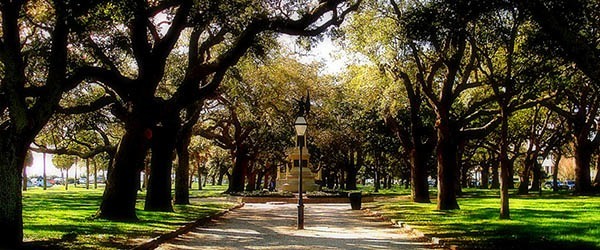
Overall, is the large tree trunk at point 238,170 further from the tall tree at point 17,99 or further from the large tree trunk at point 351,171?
the tall tree at point 17,99

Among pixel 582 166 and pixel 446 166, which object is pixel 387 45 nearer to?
pixel 446 166

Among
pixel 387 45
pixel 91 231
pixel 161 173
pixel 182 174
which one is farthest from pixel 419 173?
pixel 91 231

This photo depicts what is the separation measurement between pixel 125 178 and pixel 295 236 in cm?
545

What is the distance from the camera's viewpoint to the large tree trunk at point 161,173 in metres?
23.8

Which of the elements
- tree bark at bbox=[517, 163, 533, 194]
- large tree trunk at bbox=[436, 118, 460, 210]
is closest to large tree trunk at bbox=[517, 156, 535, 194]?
tree bark at bbox=[517, 163, 533, 194]

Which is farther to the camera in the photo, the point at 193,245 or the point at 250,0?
the point at 250,0

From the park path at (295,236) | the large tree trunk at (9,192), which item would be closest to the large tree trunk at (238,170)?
the park path at (295,236)

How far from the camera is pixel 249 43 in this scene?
1808cm

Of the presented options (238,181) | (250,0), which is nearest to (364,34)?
(250,0)

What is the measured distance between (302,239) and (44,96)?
Result: 6.80 m

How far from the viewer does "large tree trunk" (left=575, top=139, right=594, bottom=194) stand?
38438mm

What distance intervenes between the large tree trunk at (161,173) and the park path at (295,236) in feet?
8.53

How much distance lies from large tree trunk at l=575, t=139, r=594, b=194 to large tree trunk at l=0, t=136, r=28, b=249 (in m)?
34.4

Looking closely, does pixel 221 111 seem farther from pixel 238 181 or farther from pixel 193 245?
pixel 193 245
